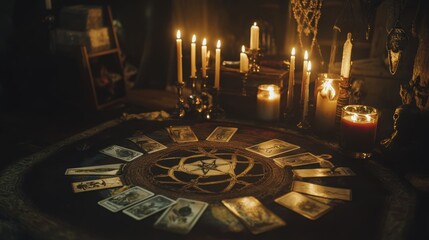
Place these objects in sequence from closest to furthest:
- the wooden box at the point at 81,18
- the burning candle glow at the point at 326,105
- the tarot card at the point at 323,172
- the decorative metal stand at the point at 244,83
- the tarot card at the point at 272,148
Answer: the tarot card at the point at 323,172, the tarot card at the point at 272,148, the burning candle glow at the point at 326,105, the decorative metal stand at the point at 244,83, the wooden box at the point at 81,18

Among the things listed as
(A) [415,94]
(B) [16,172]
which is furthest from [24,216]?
(A) [415,94]

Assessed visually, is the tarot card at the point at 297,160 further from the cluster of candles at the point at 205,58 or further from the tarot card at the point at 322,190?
the cluster of candles at the point at 205,58

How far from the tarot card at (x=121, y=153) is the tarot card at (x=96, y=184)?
396 mm

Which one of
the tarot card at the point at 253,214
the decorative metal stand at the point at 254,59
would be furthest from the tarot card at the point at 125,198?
the decorative metal stand at the point at 254,59

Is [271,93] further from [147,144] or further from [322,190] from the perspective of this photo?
[322,190]

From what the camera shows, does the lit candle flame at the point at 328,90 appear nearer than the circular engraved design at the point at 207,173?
No

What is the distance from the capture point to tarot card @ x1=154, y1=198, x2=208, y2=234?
2.53 metres

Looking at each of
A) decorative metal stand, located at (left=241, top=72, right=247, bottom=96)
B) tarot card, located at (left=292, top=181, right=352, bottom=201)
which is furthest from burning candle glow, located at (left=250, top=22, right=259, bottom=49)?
tarot card, located at (left=292, top=181, right=352, bottom=201)

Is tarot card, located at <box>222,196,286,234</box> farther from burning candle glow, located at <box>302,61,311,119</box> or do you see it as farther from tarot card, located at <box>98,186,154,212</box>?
burning candle glow, located at <box>302,61,311,119</box>

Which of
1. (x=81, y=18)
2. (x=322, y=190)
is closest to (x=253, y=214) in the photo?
(x=322, y=190)

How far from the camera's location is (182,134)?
4.09 m

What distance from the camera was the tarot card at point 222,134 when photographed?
3975 millimetres

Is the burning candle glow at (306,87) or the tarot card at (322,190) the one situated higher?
the burning candle glow at (306,87)

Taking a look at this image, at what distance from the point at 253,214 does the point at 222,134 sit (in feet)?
4.97
